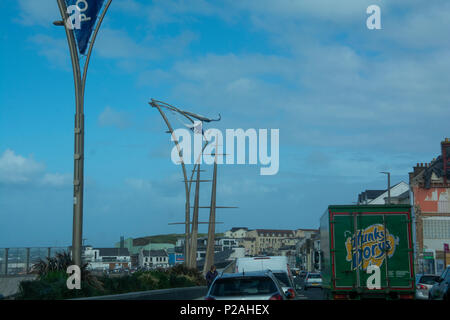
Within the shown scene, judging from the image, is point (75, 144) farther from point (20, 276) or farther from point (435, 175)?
point (435, 175)

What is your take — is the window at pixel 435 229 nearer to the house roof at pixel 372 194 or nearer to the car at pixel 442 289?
the house roof at pixel 372 194

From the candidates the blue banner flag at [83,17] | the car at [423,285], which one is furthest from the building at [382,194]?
the blue banner flag at [83,17]

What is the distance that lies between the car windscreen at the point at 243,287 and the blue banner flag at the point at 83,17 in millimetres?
8740

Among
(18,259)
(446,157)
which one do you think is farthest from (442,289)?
(446,157)

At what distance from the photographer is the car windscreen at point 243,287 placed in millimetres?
11984

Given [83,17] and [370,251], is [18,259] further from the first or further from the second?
[370,251]

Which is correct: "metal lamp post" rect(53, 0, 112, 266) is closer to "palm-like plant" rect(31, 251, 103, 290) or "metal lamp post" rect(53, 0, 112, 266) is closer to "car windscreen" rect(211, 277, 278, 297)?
"palm-like plant" rect(31, 251, 103, 290)

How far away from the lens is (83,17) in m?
17.9

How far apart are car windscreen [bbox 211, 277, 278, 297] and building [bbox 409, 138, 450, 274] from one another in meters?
58.0

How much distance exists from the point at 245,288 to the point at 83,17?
967cm

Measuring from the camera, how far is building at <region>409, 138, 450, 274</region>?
68.2m

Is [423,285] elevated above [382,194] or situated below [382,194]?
below
